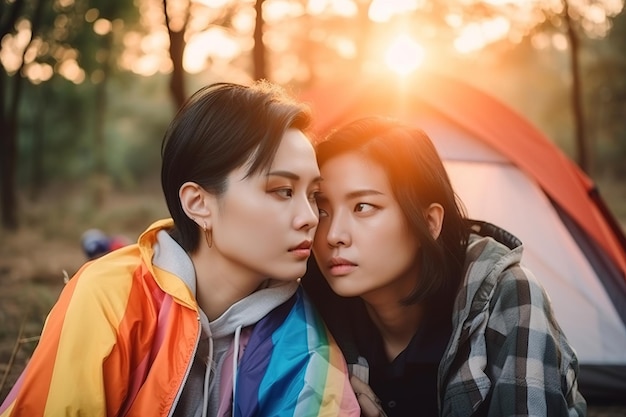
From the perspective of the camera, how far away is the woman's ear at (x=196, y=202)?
1813mm

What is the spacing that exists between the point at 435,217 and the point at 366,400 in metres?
0.65

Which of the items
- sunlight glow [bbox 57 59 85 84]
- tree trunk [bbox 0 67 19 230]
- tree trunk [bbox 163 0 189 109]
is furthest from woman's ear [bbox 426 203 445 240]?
sunlight glow [bbox 57 59 85 84]

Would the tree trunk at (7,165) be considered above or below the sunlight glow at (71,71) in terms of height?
below

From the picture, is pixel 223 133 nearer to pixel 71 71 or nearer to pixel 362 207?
pixel 362 207

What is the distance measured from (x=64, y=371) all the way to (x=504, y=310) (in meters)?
1.27

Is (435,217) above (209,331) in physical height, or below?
above

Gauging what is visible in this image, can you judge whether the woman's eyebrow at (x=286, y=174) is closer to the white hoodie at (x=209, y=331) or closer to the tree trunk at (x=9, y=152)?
the white hoodie at (x=209, y=331)

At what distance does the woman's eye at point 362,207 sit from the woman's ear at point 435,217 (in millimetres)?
217

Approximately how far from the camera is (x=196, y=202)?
1832 mm

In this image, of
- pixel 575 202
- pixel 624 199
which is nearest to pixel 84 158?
pixel 624 199

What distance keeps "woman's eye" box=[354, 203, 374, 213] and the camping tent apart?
1507 millimetres

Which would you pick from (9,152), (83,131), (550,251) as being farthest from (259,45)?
(83,131)

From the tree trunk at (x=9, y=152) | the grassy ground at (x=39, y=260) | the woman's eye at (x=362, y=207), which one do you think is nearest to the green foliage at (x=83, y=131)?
the grassy ground at (x=39, y=260)

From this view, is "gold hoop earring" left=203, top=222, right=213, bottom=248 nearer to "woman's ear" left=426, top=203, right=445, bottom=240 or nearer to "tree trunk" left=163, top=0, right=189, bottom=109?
"woman's ear" left=426, top=203, right=445, bottom=240
